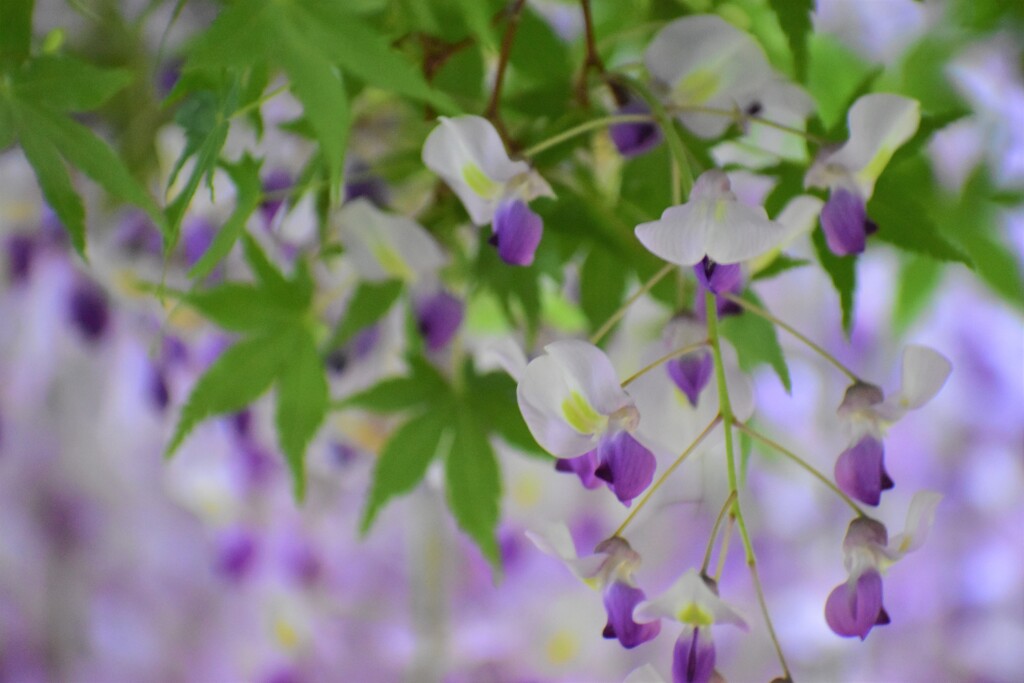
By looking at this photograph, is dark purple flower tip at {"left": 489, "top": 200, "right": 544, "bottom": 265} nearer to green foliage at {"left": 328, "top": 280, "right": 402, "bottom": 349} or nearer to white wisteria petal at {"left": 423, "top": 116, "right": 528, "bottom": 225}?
white wisteria petal at {"left": 423, "top": 116, "right": 528, "bottom": 225}

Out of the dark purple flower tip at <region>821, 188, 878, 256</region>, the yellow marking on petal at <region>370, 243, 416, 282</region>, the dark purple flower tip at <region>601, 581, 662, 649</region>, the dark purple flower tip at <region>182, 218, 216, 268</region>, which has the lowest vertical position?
the dark purple flower tip at <region>182, 218, 216, 268</region>

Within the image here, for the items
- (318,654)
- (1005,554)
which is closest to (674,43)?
(318,654)

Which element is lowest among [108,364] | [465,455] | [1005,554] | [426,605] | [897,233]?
[1005,554]

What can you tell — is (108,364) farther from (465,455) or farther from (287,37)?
(287,37)

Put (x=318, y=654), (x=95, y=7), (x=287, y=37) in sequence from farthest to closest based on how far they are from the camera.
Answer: (x=318, y=654), (x=95, y=7), (x=287, y=37)

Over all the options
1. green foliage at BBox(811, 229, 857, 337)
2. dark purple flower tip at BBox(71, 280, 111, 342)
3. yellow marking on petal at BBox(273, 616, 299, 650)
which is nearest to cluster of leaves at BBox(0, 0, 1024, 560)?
green foliage at BBox(811, 229, 857, 337)

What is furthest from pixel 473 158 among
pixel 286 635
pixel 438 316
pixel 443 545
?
pixel 286 635
